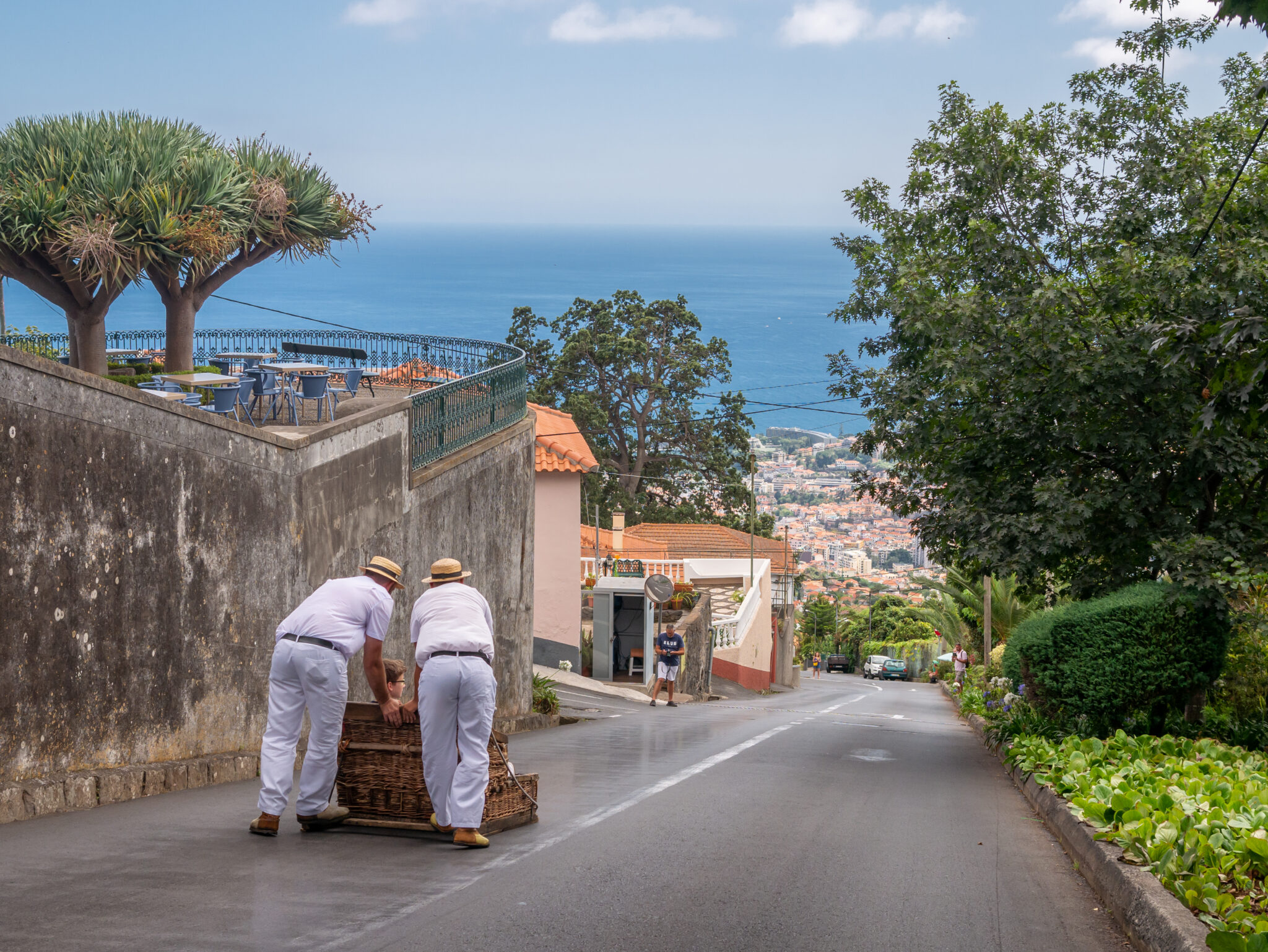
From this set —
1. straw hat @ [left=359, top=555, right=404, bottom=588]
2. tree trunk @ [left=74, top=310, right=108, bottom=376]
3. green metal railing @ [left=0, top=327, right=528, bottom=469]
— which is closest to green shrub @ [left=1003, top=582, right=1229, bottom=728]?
straw hat @ [left=359, top=555, right=404, bottom=588]

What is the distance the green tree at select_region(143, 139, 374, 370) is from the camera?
16.9 metres

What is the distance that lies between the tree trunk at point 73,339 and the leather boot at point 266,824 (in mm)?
11969

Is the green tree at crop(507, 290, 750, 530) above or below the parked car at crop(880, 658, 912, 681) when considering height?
above

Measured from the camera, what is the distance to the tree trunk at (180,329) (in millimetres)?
19312

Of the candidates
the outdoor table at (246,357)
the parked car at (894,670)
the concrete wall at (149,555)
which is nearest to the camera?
the concrete wall at (149,555)

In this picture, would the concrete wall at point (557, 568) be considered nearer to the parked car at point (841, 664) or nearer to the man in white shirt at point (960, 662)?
the man in white shirt at point (960, 662)

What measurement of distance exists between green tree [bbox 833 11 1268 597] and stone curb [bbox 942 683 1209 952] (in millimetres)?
4920

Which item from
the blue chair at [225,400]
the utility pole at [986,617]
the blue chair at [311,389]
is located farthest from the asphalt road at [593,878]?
the utility pole at [986,617]

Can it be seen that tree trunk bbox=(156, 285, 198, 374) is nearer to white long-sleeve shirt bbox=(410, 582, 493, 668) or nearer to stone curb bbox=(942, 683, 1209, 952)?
white long-sleeve shirt bbox=(410, 582, 493, 668)

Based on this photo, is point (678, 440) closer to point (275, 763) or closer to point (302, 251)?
point (302, 251)

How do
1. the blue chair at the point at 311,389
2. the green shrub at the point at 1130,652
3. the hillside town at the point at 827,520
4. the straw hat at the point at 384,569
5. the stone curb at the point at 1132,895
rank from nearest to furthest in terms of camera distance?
the stone curb at the point at 1132,895
the straw hat at the point at 384,569
the green shrub at the point at 1130,652
the blue chair at the point at 311,389
the hillside town at the point at 827,520

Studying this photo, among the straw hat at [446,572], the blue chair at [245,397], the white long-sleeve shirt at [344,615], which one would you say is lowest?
the white long-sleeve shirt at [344,615]

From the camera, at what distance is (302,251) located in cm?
1983

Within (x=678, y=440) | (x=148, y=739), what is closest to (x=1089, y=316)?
(x=148, y=739)
